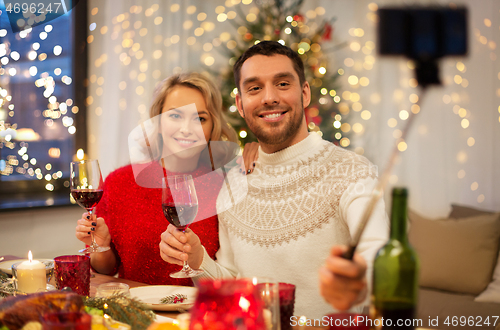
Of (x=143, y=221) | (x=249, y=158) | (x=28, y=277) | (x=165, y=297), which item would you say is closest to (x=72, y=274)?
(x=28, y=277)

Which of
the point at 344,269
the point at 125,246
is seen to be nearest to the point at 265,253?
the point at 125,246

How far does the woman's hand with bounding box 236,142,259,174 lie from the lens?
5.32ft

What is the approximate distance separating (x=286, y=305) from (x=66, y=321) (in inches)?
12.6

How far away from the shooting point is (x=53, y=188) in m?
2.79

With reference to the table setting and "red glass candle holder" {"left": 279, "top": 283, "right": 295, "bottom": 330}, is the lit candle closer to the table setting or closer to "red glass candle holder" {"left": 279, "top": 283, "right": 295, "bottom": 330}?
the table setting

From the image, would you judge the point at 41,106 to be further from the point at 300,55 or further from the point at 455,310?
the point at 455,310

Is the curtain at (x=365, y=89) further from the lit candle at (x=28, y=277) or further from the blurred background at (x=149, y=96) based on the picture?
the lit candle at (x=28, y=277)

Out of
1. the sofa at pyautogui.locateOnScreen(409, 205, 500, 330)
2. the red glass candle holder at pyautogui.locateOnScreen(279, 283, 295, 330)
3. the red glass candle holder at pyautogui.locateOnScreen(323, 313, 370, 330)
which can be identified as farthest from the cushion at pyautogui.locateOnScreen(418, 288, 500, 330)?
the red glass candle holder at pyautogui.locateOnScreen(323, 313, 370, 330)

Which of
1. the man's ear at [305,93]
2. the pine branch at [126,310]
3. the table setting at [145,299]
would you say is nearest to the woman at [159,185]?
the man's ear at [305,93]

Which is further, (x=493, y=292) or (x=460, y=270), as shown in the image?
(x=460, y=270)

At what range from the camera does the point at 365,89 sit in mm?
3697

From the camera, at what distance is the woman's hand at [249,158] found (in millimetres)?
1623

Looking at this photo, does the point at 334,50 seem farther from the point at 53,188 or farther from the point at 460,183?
the point at 53,188

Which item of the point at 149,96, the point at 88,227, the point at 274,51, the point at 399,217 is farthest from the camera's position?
the point at 149,96
